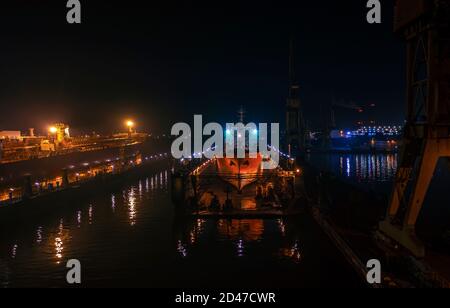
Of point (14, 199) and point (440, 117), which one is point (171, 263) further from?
point (14, 199)

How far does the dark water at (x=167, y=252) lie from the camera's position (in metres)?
16.4

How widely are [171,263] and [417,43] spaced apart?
1224cm

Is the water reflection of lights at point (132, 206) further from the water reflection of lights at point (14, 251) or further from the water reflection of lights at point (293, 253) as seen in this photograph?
the water reflection of lights at point (293, 253)

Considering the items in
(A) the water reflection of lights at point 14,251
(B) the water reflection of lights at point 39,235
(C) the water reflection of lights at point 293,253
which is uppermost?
(B) the water reflection of lights at point 39,235

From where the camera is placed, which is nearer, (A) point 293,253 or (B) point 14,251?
(A) point 293,253

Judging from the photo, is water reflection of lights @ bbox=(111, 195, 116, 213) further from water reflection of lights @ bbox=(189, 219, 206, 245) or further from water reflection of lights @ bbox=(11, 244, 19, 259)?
water reflection of lights @ bbox=(11, 244, 19, 259)

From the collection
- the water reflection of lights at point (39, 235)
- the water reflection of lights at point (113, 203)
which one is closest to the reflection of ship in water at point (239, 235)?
the water reflection of lights at point (39, 235)

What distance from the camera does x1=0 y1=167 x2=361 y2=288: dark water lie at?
53.8ft

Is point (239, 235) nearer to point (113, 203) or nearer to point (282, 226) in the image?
point (282, 226)

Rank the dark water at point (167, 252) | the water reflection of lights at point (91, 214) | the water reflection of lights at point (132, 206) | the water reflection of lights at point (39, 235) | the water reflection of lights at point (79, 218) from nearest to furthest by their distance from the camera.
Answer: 1. the dark water at point (167, 252)
2. the water reflection of lights at point (39, 235)
3. the water reflection of lights at point (79, 218)
4. the water reflection of lights at point (91, 214)
5. the water reflection of lights at point (132, 206)

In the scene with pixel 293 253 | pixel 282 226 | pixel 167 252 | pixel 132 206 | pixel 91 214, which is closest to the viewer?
pixel 293 253

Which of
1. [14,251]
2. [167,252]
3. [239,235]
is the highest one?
[239,235]

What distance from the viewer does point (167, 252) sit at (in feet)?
66.5

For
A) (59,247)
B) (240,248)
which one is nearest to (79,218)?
(59,247)
